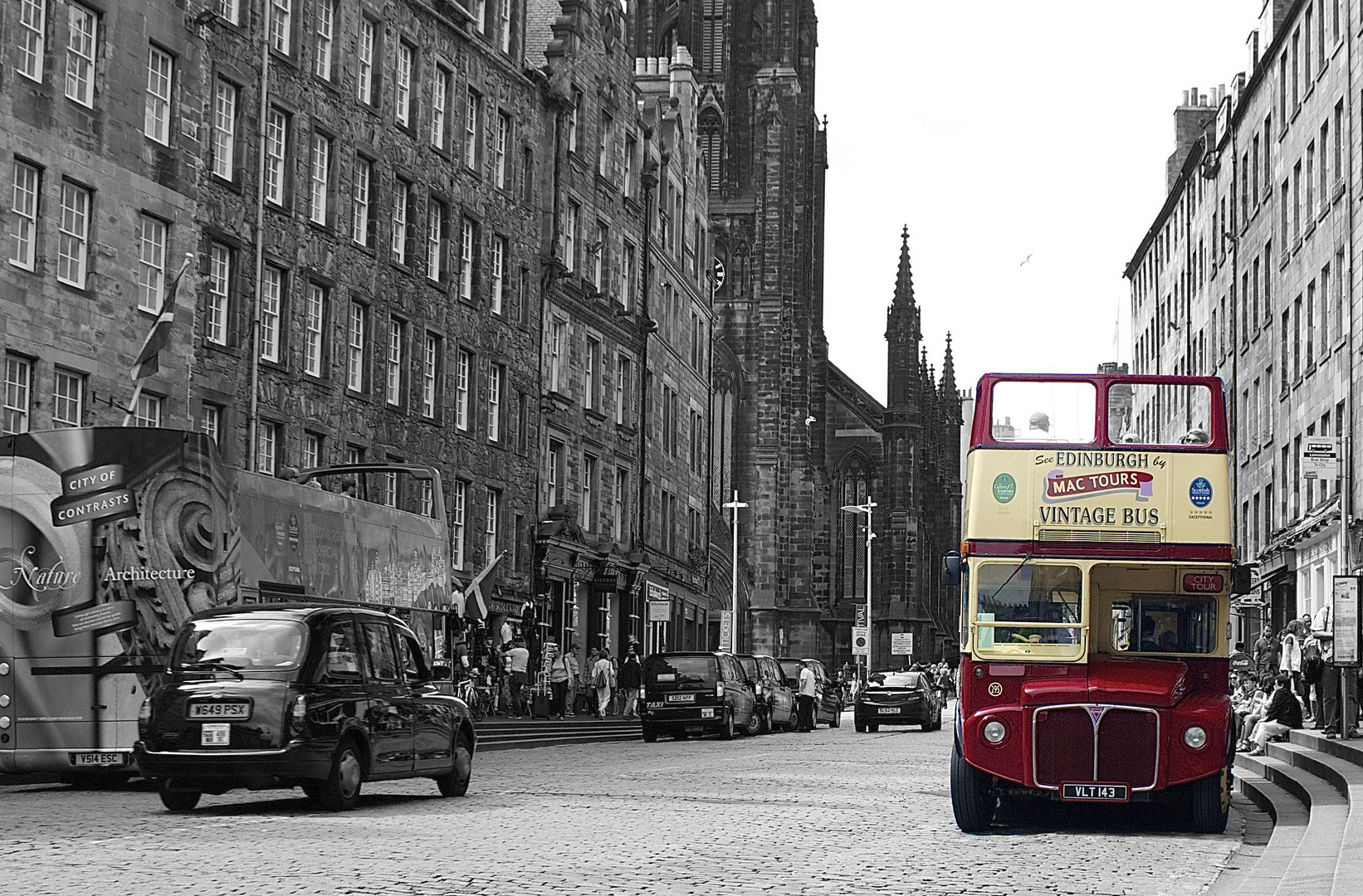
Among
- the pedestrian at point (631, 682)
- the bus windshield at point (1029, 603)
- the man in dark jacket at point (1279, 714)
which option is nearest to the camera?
the bus windshield at point (1029, 603)

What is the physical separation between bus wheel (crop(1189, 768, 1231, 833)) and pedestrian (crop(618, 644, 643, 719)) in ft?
96.8

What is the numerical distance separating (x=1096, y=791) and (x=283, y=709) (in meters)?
6.35

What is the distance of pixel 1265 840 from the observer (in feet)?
49.2

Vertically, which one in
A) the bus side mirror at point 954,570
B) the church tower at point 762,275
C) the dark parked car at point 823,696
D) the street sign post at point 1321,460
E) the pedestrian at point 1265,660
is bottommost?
the dark parked car at point 823,696

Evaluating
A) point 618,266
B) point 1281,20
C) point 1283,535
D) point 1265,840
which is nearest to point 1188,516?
point 1265,840

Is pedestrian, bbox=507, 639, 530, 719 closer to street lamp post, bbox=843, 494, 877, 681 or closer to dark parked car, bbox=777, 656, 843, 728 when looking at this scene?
dark parked car, bbox=777, 656, 843, 728

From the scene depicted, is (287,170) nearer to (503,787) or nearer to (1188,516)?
(503,787)

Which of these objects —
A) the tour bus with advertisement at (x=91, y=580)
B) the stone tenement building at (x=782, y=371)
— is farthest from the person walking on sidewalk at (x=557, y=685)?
the stone tenement building at (x=782, y=371)

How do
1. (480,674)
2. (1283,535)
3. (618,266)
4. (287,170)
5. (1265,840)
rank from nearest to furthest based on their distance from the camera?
(1265,840)
(287,170)
(480,674)
(1283,535)
(618,266)

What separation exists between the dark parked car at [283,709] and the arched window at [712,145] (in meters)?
75.9

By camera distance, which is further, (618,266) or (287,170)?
(618,266)

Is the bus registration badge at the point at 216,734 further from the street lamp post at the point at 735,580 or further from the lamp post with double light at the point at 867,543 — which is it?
the lamp post with double light at the point at 867,543

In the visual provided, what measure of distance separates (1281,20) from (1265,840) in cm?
3732

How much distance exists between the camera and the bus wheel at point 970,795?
49.6 ft
